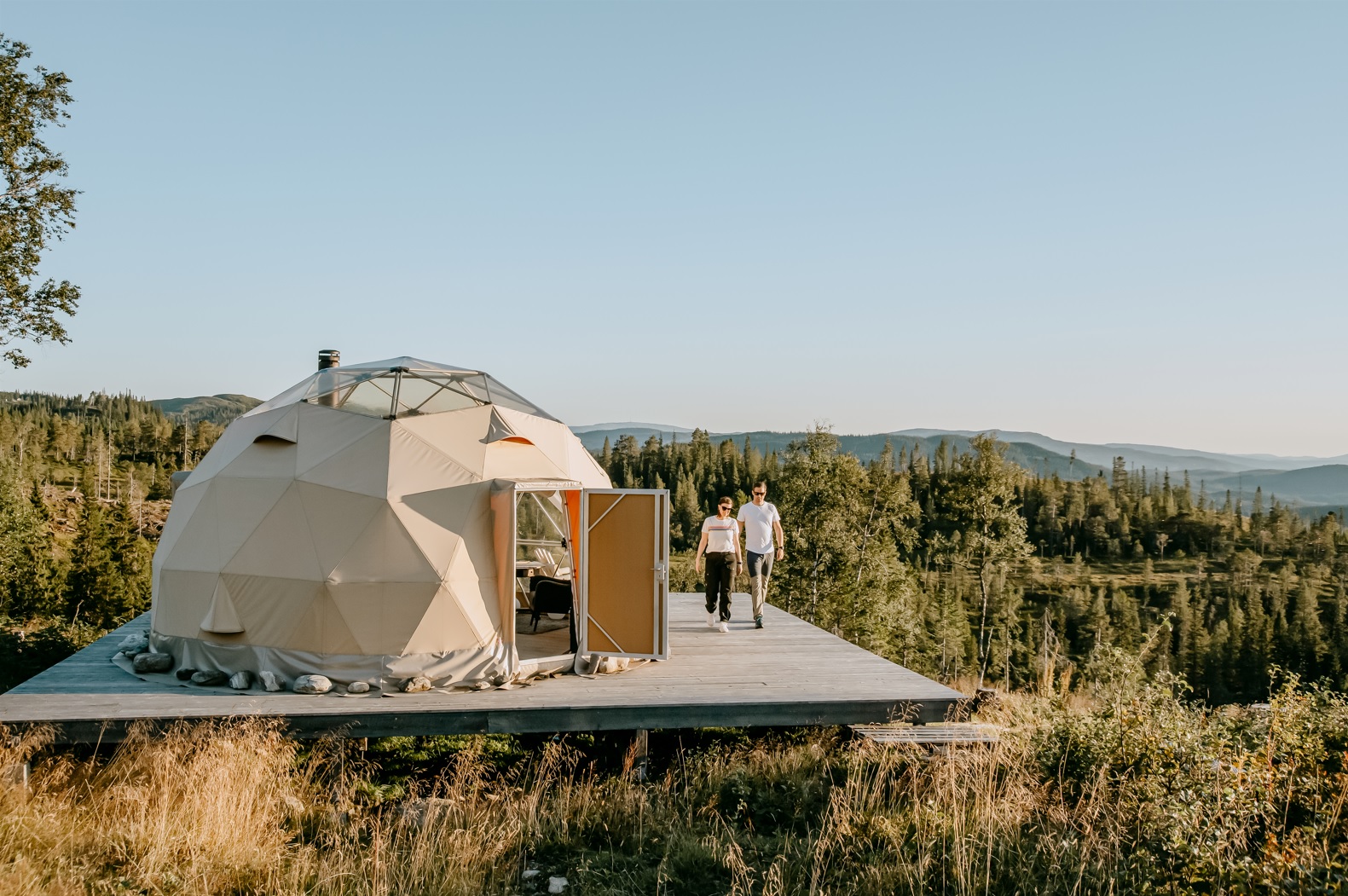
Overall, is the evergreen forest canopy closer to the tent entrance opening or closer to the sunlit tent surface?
the tent entrance opening

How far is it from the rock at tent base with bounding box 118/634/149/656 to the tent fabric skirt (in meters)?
1.27

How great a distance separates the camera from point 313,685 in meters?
8.29

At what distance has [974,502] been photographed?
36.7 meters

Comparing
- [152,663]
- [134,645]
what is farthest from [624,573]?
[134,645]

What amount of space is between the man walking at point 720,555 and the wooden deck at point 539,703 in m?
1.89

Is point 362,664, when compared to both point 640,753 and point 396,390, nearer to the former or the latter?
point 640,753

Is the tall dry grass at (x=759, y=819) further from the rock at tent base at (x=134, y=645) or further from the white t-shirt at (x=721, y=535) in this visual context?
the white t-shirt at (x=721, y=535)

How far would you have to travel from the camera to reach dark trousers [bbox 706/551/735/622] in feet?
36.7

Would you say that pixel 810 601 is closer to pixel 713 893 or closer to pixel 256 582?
pixel 256 582

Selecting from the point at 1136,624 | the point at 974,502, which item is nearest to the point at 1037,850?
the point at 974,502

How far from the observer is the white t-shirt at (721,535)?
11.0 meters

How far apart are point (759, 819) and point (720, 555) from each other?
4.59m

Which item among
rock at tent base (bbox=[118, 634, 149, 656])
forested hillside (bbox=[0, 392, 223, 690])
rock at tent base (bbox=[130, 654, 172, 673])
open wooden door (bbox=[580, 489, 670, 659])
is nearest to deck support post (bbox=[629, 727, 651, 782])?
open wooden door (bbox=[580, 489, 670, 659])

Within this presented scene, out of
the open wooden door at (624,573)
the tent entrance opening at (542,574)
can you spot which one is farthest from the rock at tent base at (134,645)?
the open wooden door at (624,573)
